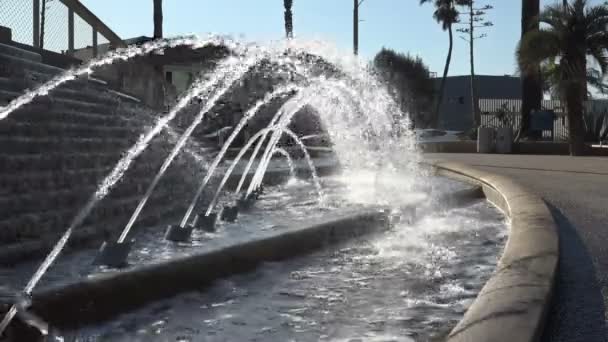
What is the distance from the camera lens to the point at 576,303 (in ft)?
9.69

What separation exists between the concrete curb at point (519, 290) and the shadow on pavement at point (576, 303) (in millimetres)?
85

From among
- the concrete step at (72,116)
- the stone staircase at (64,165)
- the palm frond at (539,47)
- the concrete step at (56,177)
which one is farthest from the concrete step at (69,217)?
the palm frond at (539,47)

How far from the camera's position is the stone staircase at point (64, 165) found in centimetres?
502

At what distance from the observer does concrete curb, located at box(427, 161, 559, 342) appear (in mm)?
2273

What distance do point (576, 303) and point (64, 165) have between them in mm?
5011

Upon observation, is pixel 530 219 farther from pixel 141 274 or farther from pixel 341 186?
pixel 341 186

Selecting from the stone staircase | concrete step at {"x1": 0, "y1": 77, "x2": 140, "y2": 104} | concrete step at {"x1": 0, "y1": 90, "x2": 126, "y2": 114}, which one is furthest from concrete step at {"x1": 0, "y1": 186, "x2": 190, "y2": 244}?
concrete step at {"x1": 0, "y1": 77, "x2": 140, "y2": 104}

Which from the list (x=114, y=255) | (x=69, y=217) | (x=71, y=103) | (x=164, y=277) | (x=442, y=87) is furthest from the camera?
(x=442, y=87)

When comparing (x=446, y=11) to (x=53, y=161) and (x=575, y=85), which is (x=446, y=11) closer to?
(x=575, y=85)

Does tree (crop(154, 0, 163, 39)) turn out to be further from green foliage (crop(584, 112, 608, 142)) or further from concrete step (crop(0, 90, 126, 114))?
green foliage (crop(584, 112, 608, 142))

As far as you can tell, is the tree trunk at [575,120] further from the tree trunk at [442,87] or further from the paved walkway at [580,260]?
the tree trunk at [442,87]

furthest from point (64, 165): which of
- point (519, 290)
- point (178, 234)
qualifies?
point (519, 290)

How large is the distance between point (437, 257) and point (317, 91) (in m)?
11.1

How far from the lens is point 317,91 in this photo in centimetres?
1548
